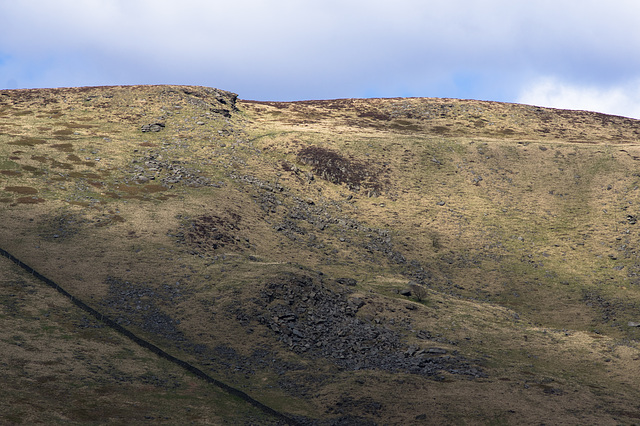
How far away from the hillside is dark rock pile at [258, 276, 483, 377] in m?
0.22

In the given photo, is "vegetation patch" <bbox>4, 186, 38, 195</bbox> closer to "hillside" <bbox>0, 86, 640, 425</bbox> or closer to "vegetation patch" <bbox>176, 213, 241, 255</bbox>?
"hillside" <bbox>0, 86, 640, 425</bbox>

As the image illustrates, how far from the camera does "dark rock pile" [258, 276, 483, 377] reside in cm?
4059

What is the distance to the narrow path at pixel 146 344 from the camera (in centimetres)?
3297

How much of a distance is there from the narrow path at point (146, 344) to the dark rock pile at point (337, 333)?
8.84 meters

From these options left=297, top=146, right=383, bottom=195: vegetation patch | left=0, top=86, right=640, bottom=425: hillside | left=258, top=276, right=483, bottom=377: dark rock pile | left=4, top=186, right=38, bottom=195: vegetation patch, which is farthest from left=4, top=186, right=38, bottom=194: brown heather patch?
left=297, top=146, right=383, bottom=195: vegetation patch

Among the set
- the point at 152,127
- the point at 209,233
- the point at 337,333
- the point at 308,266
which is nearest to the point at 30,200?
the point at 209,233

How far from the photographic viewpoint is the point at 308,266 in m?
59.3

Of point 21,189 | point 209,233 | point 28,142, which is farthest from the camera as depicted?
point 28,142

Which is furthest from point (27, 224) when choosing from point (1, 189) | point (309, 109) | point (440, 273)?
point (309, 109)

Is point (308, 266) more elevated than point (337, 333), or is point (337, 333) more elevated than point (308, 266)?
point (308, 266)

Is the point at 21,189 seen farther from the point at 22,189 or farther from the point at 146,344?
the point at 146,344

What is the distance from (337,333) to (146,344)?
16217 mm

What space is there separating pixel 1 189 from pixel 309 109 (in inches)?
3044

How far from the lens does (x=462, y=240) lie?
70.2 m
